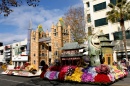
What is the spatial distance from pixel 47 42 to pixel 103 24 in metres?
25.4

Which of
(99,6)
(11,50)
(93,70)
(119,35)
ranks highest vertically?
(99,6)

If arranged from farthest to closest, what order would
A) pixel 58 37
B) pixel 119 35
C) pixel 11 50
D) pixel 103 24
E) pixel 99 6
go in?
pixel 11 50 < pixel 58 37 < pixel 99 6 < pixel 103 24 < pixel 119 35

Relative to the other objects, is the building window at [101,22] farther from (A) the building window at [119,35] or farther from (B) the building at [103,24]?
(A) the building window at [119,35]

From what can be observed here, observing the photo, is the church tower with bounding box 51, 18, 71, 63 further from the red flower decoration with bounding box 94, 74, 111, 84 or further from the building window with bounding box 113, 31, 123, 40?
the red flower decoration with bounding box 94, 74, 111, 84

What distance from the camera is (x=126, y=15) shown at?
3203 centimetres

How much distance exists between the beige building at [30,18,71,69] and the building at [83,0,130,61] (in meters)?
9.38

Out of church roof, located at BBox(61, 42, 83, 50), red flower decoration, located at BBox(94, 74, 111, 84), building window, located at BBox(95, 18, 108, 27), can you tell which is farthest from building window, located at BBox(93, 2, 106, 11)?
red flower decoration, located at BBox(94, 74, 111, 84)

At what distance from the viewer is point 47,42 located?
6100 centimetres

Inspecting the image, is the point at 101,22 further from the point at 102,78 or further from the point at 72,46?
the point at 102,78

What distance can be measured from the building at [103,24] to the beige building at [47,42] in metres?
9.38

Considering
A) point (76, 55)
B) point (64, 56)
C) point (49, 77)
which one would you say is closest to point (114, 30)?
point (76, 55)

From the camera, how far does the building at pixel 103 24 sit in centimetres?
3753

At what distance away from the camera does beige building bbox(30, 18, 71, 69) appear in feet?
171

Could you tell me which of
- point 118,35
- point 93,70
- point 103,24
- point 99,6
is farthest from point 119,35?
point 93,70
